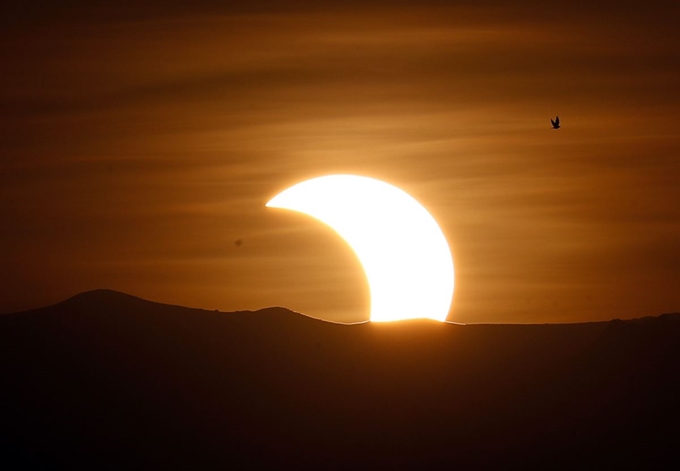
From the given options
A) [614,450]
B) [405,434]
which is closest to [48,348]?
[405,434]

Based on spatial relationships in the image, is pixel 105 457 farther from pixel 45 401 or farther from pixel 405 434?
pixel 405 434

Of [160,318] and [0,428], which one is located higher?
[160,318]

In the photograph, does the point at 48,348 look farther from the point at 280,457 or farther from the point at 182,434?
the point at 280,457

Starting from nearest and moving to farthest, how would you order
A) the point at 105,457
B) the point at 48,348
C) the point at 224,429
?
the point at 105,457 < the point at 224,429 < the point at 48,348

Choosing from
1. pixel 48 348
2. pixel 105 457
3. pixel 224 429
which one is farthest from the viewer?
pixel 48 348

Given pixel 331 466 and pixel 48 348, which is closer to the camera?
pixel 331 466

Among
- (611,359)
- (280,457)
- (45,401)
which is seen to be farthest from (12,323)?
(611,359)
